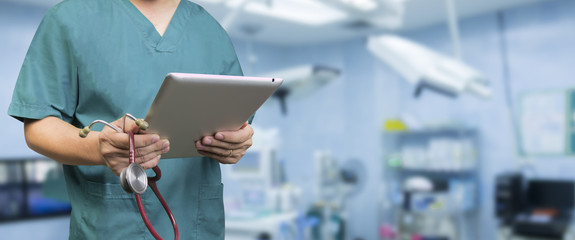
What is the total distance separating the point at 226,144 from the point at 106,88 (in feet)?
0.69

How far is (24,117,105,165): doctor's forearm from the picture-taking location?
70 cm

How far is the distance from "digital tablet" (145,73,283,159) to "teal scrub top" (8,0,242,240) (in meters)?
0.12

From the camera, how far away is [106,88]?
778mm

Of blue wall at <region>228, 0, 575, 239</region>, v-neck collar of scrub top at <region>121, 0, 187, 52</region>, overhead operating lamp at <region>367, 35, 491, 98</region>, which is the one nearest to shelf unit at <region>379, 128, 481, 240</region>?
blue wall at <region>228, 0, 575, 239</region>

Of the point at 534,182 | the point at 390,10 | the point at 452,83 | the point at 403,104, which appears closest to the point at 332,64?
the point at 403,104

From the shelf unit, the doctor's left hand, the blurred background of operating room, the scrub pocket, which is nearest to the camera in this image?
the doctor's left hand

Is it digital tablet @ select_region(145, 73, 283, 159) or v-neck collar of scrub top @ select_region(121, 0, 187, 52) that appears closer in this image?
digital tablet @ select_region(145, 73, 283, 159)

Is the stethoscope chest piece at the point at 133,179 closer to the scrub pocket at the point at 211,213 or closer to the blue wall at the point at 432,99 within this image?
the scrub pocket at the point at 211,213

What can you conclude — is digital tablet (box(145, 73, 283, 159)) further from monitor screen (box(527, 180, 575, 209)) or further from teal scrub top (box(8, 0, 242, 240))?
monitor screen (box(527, 180, 575, 209))

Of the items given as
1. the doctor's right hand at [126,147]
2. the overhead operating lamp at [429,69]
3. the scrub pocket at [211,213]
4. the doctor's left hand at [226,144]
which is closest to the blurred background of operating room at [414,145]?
the overhead operating lamp at [429,69]

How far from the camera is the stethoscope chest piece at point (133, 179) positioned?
2.06ft

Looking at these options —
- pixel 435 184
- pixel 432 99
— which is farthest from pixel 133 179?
pixel 432 99

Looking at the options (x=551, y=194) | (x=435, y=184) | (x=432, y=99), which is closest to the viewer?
(x=551, y=194)

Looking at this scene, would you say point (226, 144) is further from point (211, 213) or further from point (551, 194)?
point (551, 194)
